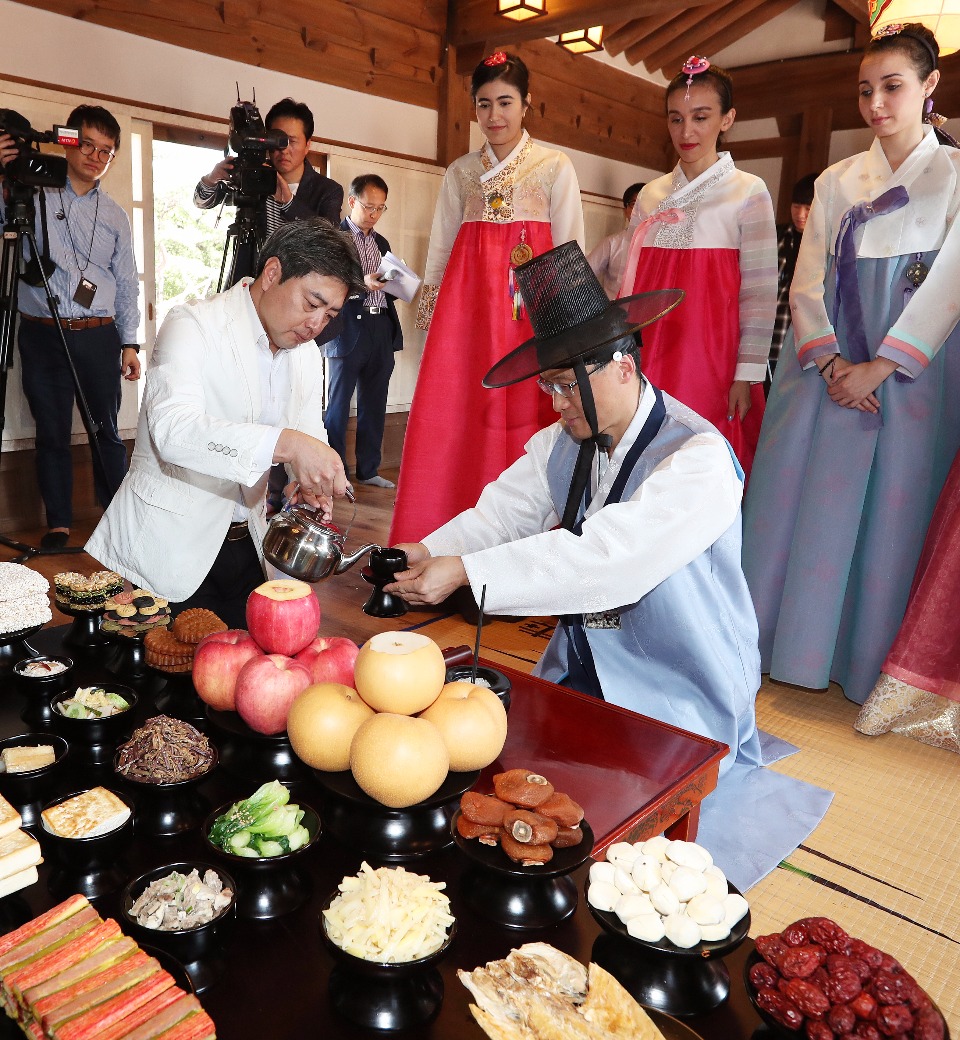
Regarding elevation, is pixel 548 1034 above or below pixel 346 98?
below

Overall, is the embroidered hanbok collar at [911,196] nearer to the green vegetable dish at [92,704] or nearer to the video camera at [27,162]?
the green vegetable dish at [92,704]

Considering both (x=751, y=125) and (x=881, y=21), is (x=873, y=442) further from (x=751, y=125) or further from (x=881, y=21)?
(x=751, y=125)

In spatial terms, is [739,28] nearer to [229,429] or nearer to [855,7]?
[855,7]

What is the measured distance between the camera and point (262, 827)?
2.69ft

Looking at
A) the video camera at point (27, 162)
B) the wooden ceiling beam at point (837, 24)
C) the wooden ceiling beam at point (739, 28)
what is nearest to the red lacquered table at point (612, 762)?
the video camera at point (27, 162)

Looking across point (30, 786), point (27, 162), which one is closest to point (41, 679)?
point (30, 786)

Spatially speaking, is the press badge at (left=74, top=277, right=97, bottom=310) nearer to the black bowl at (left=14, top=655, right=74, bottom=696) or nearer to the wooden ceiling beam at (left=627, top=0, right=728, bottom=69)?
the black bowl at (left=14, top=655, right=74, bottom=696)

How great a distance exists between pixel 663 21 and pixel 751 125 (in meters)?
1.11

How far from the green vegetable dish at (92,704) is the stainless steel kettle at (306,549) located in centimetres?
36

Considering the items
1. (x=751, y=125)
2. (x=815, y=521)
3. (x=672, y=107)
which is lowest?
(x=815, y=521)

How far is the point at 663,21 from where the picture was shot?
662 cm

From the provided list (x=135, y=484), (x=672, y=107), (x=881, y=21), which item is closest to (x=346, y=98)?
(x=672, y=107)

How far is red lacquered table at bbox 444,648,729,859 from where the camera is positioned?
1.06 metres

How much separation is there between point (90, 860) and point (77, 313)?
339 cm
